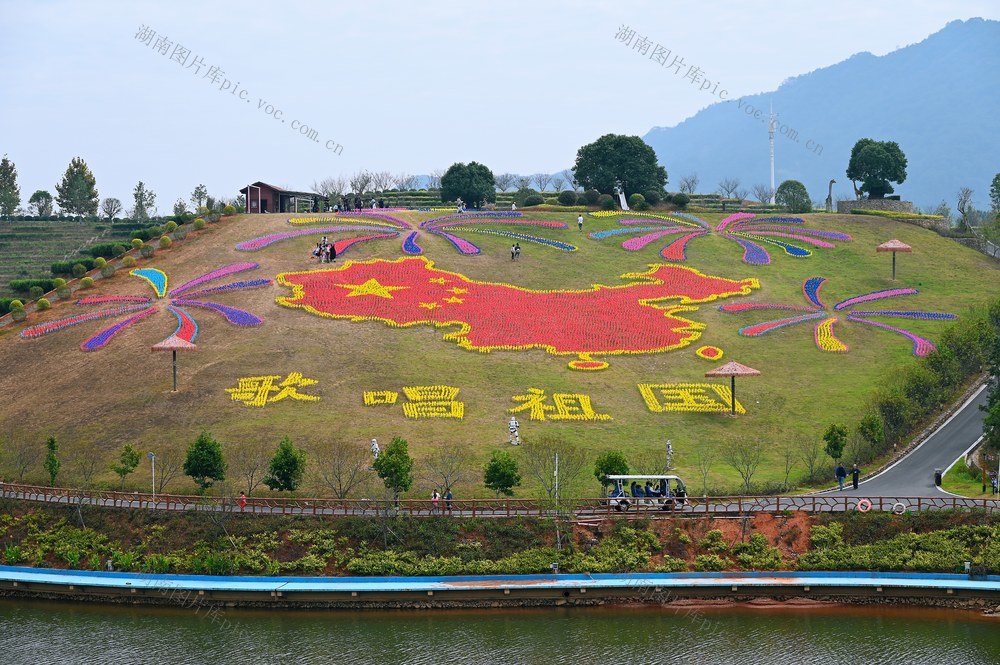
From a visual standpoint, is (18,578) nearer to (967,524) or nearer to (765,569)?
(765,569)

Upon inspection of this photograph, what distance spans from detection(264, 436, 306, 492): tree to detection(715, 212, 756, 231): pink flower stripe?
54.9 metres

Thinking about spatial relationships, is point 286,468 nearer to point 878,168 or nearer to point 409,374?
point 409,374

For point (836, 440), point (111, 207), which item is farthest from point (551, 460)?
point (111, 207)

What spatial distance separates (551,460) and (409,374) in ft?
45.4

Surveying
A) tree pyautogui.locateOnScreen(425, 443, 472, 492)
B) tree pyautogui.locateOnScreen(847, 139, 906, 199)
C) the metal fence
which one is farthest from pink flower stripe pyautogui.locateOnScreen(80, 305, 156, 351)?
tree pyautogui.locateOnScreen(847, 139, 906, 199)

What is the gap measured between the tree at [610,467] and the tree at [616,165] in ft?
207

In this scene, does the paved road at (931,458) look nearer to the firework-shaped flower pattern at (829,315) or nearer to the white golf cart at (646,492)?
the firework-shaped flower pattern at (829,315)

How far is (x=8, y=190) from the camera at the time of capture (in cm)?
12544

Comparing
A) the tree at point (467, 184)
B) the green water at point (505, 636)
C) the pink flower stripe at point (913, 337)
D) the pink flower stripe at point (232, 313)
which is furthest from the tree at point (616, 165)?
the green water at point (505, 636)

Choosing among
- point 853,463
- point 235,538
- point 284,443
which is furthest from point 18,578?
point 853,463

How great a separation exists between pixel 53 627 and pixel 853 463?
37.5m

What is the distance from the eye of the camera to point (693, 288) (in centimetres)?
8369

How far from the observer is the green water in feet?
135

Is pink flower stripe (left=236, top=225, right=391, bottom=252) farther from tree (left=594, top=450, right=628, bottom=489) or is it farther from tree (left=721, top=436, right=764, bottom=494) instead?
tree (left=594, top=450, right=628, bottom=489)
